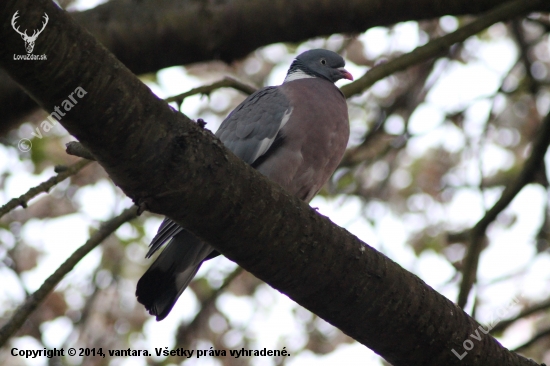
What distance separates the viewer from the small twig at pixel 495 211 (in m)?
4.01

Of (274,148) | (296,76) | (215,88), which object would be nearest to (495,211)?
(274,148)

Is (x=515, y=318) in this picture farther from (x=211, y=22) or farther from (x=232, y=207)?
(x=211, y=22)

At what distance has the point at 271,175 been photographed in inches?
148

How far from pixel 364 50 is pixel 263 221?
5.55 metres

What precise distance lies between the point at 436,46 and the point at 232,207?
2.36 meters

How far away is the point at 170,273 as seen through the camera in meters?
3.58

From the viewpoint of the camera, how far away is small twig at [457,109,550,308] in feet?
13.2

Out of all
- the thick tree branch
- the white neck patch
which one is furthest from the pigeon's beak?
the thick tree branch

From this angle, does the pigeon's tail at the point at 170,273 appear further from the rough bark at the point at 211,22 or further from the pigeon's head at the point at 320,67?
the pigeon's head at the point at 320,67

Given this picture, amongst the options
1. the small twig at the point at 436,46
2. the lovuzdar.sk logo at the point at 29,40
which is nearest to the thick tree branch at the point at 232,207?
Result: the lovuzdar.sk logo at the point at 29,40

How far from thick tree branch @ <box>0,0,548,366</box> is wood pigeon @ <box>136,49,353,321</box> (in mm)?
1109

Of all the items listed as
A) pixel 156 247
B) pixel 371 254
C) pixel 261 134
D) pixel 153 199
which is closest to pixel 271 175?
pixel 261 134

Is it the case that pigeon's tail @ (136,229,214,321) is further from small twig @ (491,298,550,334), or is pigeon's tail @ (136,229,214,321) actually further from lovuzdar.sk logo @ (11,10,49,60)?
small twig @ (491,298,550,334)

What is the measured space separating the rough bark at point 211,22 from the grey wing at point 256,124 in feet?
1.45
